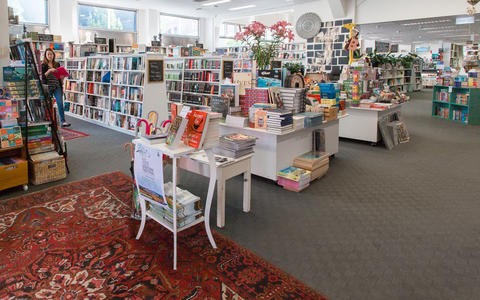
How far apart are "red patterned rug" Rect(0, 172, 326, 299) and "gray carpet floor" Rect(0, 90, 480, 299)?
27cm

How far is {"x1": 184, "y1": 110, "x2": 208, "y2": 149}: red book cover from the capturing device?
2.43 meters

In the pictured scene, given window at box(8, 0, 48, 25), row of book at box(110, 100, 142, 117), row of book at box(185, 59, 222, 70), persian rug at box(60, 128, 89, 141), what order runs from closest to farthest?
1. persian rug at box(60, 128, 89, 141)
2. row of book at box(110, 100, 142, 117)
3. row of book at box(185, 59, 222, 70)
4. window at box(8, 0, 48, 25)

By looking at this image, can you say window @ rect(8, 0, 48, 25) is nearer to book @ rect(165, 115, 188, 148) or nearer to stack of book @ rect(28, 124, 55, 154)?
stack of book @ rect(28, 124, 55, 154)

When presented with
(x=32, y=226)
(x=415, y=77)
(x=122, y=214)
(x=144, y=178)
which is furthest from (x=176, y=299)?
(x=415, y=77)

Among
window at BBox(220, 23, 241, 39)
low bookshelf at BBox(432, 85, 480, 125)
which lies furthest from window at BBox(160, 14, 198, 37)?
low bookshelf at BBox(432, 85, 480, 125)

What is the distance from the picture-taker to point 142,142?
8.38 ft

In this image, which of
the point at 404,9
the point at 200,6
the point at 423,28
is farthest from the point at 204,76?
the point at 423,28

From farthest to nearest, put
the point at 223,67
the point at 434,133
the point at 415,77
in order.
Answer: the point at 415,77 → the point at 434,133 → the point at 223,67

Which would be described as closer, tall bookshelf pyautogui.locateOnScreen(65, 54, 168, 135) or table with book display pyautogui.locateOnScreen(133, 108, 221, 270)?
table with book display pyautogui.locateOnScreen(133, 108, 221, 270)

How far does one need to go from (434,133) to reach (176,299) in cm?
757

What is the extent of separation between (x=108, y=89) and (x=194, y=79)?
2092 millimetres

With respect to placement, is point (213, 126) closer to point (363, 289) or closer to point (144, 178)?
point (144, 178)

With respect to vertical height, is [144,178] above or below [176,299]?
above

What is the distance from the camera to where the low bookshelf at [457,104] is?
29.3 feet
